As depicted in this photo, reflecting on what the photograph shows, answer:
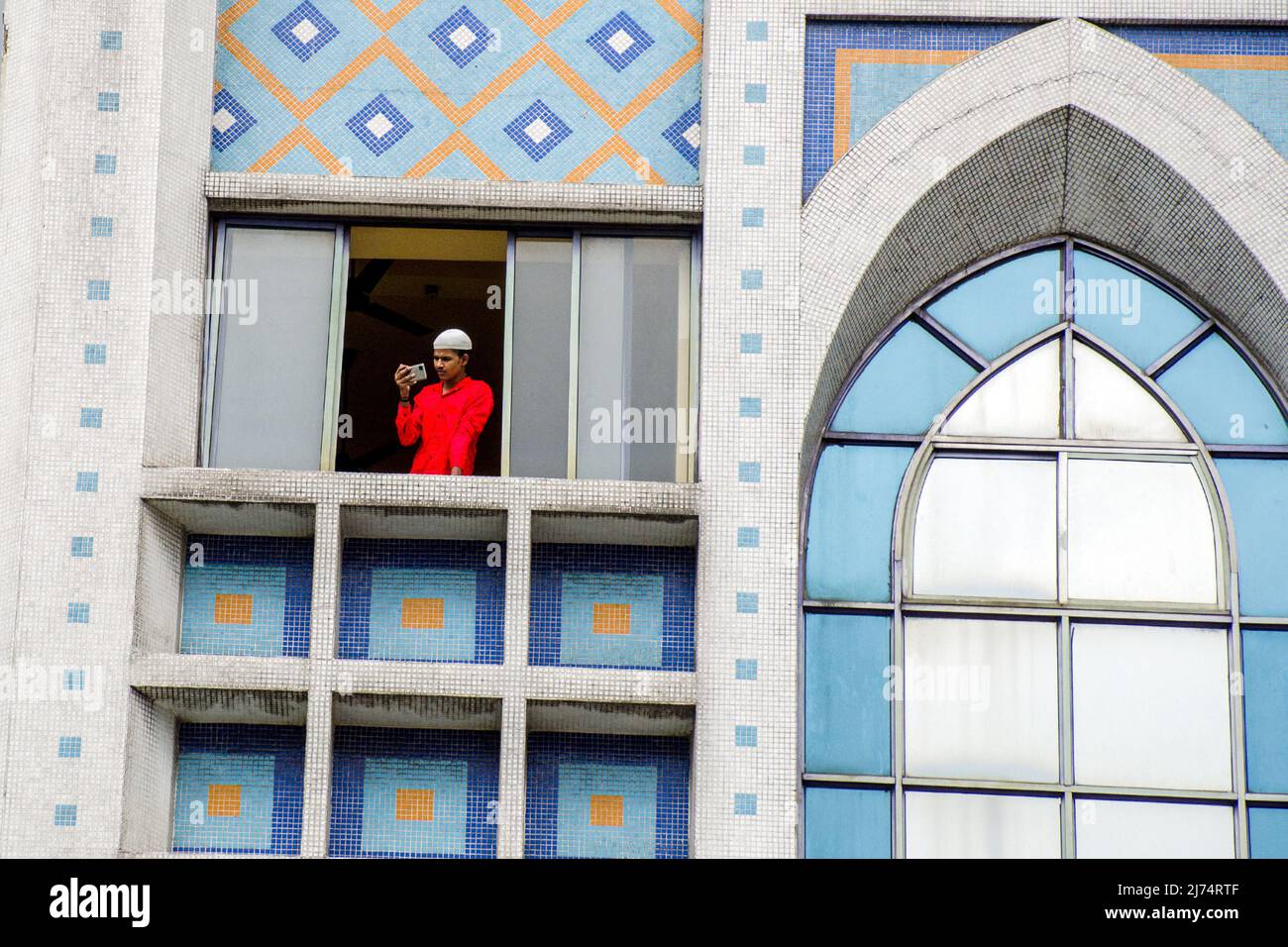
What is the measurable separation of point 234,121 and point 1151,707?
7.92m

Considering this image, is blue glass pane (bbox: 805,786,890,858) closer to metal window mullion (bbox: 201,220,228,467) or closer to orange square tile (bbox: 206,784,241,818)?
orange square tile (bbox: 206,784,241,818)

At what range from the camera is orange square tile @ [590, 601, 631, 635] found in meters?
15.5

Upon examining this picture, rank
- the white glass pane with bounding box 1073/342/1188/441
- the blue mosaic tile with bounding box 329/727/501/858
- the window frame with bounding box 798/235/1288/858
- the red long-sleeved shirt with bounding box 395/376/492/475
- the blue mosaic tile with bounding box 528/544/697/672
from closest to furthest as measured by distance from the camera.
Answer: the blue mosaic tile with bounding box 329/727/501/858
the blue mosaic tile with bounding box 528/544/697/672
the window frame with bounding box 798/235/1288/858
the red long-sleeved shirt with bounding box 395/376/492/475
the white glass pane with bounding box 1073/342/1188/441

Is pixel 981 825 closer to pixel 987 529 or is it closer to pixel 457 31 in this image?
pixel 987 529

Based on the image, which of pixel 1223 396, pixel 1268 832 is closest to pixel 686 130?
pixel 1223 396

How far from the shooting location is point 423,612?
15.5 meters

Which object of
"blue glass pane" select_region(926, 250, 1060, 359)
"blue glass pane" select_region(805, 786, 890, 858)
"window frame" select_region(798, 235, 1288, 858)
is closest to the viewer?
"blue glass pane" select_region(805, 786, 890, 858)

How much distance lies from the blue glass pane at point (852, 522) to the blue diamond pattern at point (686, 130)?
2.38 m

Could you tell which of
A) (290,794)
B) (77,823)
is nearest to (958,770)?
(290,794)

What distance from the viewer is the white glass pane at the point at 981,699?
15.7 meters

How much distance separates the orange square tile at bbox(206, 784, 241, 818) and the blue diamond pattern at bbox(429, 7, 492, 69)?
5.57 m

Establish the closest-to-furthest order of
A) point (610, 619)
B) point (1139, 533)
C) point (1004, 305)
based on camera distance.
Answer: point (610, 619), point (1139, 533), point (1004, 305)

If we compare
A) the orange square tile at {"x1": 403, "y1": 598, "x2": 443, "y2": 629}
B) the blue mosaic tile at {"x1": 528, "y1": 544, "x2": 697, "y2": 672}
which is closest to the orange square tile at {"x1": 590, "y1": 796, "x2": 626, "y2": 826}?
the blue mosaic tile at {"x1": 528, "y1": 544, "x2": 697, "y2": 672}
